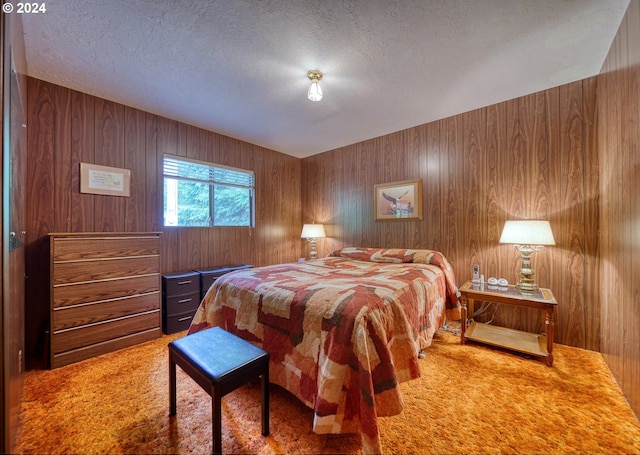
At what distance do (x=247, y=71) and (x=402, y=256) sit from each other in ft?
8.15

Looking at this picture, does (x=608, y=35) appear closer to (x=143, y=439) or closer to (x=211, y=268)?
(x=143, y=439)

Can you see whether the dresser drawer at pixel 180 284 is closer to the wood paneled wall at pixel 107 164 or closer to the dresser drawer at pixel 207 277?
the dresser drawer at pixel 207 277

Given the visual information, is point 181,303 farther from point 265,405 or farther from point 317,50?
point 317,50

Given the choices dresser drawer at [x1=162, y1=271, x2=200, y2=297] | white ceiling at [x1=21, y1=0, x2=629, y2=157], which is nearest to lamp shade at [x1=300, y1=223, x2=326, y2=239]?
dresser drawer at [x1=162, y1=271, x2=200, y2=297]

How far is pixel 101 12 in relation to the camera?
152cm

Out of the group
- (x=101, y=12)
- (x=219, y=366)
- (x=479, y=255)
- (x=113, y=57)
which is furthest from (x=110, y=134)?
(x=479, y=255)

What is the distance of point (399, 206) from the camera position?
337cm

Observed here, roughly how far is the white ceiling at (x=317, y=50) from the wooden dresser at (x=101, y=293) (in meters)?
1.49

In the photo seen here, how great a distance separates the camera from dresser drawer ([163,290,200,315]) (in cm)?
266

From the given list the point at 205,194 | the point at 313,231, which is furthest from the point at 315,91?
the point at 313,231

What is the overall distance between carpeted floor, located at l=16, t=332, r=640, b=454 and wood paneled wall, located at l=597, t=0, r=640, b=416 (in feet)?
0.91

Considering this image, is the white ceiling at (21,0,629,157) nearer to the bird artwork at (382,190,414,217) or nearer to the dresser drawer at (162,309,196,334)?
the bird artwork at (382,190,414,217)

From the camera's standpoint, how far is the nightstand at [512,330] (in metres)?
1.98

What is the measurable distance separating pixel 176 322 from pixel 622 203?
402 cm
